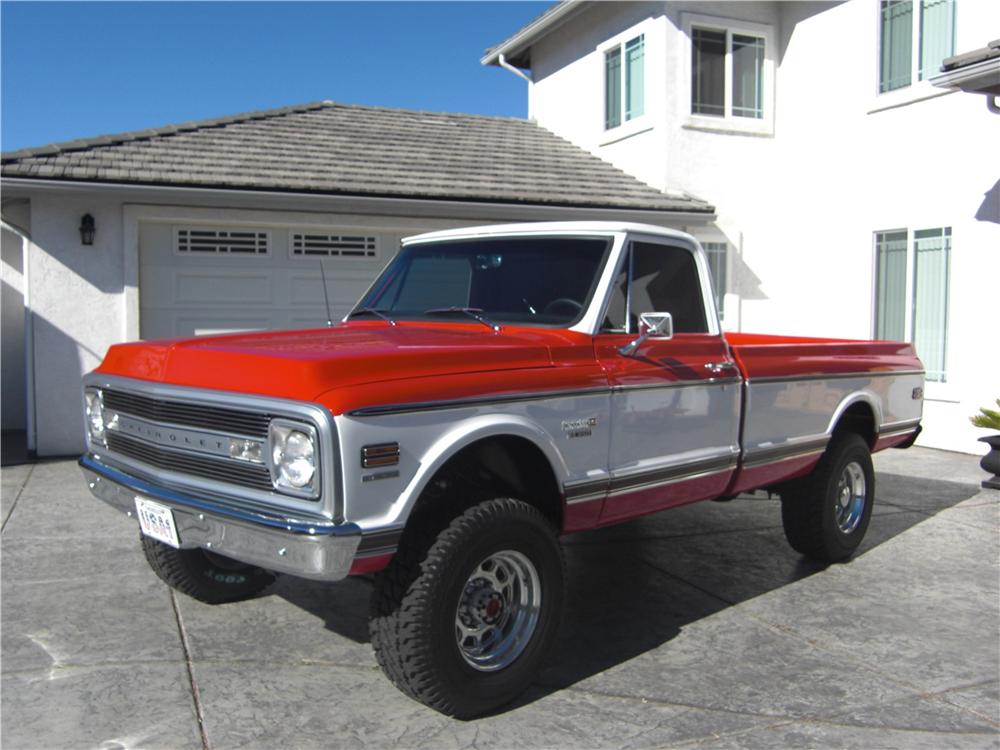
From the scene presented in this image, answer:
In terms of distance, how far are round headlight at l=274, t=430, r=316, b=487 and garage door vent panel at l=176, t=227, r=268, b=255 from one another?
7180 millimetres

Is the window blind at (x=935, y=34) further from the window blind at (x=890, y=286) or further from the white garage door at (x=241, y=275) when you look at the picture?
the white garage door at (x=241, y=275)

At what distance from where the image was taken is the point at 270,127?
11883mm

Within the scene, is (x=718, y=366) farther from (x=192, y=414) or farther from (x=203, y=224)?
(x=203, y=224)

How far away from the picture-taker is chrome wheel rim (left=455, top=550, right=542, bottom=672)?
3699 mm

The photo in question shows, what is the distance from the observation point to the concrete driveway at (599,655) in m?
3.57

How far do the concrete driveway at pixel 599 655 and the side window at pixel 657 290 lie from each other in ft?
5.18

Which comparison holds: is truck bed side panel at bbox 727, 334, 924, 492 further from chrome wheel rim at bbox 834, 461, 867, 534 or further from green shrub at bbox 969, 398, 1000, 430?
green shrub at bbox 969, 398, 1000, 430

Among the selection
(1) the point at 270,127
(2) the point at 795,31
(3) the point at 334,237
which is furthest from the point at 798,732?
(2) the point at 795,31

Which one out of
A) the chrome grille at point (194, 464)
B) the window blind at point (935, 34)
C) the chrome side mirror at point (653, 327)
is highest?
the window blind at point (935, 34)

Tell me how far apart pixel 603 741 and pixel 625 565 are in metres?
2.42

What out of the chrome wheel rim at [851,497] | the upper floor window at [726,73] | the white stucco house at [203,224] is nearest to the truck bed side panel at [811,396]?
the chrome wheel rim at [851,497]

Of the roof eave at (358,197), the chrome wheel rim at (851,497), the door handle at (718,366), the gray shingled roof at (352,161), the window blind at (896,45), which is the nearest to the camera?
the door handle at (718,366)

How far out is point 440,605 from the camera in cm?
345

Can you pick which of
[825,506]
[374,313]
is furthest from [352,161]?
[825,506]
